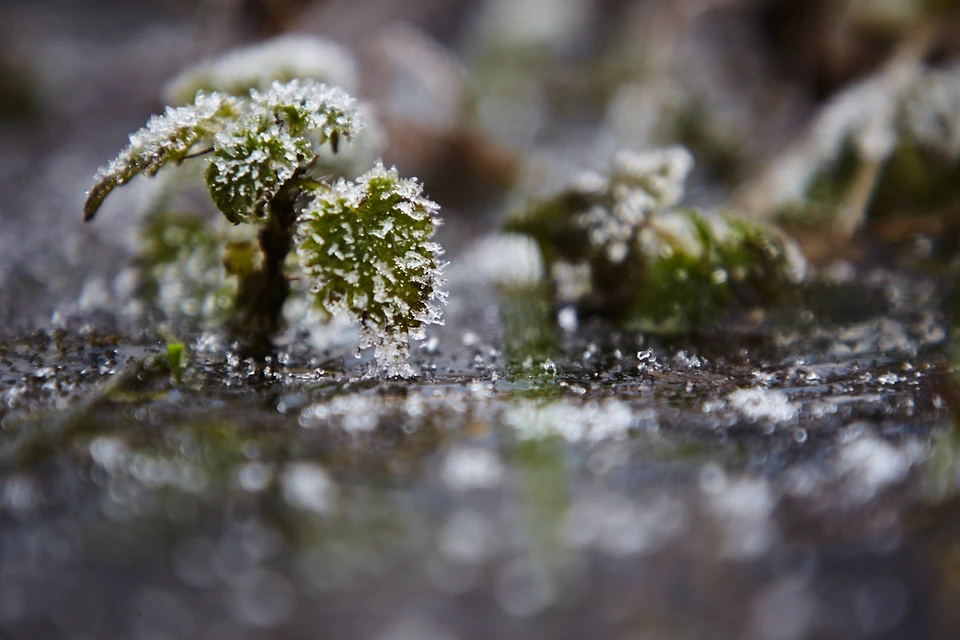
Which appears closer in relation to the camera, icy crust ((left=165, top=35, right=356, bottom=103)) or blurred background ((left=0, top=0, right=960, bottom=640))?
blurred background ((left=0, top=0, right=960, bottom=640))

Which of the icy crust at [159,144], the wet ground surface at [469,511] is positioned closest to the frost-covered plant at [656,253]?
the wet ground surface at [469,511]

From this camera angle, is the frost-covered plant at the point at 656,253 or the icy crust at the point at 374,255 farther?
the frost-covered plant at the point at 656,253

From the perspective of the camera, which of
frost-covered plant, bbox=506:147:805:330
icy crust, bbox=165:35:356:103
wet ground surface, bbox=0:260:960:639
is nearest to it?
wet ground surface, bbox=0:260:960:639

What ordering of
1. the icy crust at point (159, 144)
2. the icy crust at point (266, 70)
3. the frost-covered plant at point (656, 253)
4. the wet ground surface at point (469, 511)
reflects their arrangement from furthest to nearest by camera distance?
the icy crust at point (266, 70) < the frost-covered plant at point (656, 253) < the icy crust at point (159, 144) < the wet ground surface at point (469, 511)

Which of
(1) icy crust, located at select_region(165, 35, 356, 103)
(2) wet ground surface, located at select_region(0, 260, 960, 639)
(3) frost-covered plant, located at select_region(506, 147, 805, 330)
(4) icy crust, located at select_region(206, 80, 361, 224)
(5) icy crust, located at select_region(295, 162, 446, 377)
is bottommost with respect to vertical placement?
(2) wet ground surface, located at select_region(0, 260, 960, 639)

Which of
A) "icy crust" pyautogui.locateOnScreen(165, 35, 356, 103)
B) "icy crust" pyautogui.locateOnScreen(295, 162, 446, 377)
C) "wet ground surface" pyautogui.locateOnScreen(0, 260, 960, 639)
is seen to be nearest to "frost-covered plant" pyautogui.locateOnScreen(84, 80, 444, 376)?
"icy crust" pyautogui.locateOnScreen(295, 162, 446, 377)

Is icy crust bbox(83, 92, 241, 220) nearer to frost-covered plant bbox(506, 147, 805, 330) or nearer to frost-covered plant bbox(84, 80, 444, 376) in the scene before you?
frost-covered plant bbox(84, 80, 444, 376)

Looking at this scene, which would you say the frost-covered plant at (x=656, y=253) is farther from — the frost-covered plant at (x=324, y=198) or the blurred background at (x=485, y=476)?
the frost-covered plant at (x=324, y=198)

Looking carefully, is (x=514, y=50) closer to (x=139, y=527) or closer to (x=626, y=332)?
(x=626, y=332)
